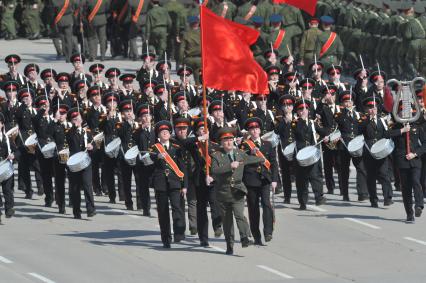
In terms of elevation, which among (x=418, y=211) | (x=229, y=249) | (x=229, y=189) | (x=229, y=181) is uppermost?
(x=229, y=181)

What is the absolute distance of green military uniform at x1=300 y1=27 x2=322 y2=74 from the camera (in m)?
39.5

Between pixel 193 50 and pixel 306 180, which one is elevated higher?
pixel 193 50

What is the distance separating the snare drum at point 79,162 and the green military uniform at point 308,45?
975cm

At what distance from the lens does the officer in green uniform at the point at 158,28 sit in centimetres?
4716

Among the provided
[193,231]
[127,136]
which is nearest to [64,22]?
[127,136]

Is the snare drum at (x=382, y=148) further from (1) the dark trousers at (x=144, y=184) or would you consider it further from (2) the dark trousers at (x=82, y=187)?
(2) the dark trousers at (x=82, y=187)

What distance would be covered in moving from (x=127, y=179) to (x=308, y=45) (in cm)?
885

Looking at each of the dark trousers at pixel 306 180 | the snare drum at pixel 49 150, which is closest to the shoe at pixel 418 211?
the dark trousers at pixel 306 180

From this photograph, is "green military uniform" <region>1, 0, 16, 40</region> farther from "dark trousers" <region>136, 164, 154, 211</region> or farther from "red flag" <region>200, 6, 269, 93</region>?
"red flag" <region>200, 6, 269, 93</region>

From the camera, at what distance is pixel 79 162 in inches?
1196

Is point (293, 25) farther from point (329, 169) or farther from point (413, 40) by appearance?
point (329, 169)

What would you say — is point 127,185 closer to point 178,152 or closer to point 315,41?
point 178,152

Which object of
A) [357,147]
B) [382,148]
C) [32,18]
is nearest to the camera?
[382,148]

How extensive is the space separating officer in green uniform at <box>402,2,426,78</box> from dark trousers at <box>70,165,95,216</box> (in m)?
14.3
